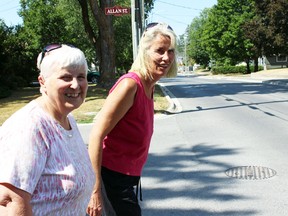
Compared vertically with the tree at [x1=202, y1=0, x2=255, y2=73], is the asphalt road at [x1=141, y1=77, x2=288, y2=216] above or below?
below

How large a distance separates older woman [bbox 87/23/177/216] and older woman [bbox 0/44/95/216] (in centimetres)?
→ 39

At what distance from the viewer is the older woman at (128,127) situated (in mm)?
2330

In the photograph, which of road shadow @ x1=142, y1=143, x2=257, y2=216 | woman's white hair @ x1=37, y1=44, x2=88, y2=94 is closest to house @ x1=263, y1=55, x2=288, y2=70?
road shadow @ x1=142, y1=143, x2=257, y2=216

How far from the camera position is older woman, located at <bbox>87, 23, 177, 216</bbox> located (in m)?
2.33

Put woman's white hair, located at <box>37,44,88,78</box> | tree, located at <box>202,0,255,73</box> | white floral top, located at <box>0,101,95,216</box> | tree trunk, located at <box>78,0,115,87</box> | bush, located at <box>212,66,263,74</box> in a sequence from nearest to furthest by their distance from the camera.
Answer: white floral top, located at <box>0,101,95,216</box> → woman's white hair, located at <box>37,44,88,78</box> → tree trunk, located at <box>78,0,115,87</box> → tree, located at <box>202,0,255,73</box> → bush, located at <box>212,66,263,74</box>

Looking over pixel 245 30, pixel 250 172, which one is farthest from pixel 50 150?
pixel 245 30

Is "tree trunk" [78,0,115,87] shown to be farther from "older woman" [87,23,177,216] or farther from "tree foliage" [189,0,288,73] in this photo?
"older woman" [87,23,177,216]

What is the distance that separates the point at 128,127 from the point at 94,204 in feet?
1.72

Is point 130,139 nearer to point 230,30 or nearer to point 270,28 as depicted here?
point 270,28

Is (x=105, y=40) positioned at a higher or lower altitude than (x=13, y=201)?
higher

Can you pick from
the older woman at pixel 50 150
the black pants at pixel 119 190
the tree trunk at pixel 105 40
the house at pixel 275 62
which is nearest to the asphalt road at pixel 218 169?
the black pants at pixel 119 190

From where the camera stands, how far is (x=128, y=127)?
242 cm

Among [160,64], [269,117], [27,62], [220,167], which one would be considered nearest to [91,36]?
[27,62]

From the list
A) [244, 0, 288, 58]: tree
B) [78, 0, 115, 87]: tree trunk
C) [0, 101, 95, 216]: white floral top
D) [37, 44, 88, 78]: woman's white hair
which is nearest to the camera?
[0, 101, 95, 216]: white floral top
